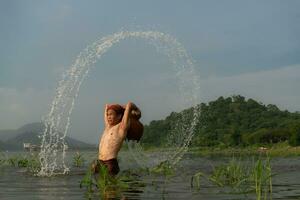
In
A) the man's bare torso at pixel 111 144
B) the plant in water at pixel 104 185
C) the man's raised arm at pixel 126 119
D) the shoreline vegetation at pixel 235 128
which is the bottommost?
the plant in water at pixel 104 185

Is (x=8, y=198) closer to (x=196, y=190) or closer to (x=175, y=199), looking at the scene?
(x=175, y=199)

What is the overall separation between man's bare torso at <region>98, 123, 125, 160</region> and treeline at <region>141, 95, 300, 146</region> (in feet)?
216

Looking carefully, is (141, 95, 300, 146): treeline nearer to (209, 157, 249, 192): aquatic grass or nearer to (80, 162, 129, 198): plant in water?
(209, 157, 249, 192): aquatic grass

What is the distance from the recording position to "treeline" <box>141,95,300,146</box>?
85188mm

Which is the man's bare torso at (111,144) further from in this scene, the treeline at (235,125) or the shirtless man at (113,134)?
the treeline at (235,125)

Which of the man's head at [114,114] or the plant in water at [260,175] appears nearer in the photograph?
the plant in water at [260,175]

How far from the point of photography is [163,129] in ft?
376

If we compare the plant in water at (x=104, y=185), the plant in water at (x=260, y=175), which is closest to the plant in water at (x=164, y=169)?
the plant in water at (x=104, y=185)

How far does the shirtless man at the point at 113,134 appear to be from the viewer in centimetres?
1191

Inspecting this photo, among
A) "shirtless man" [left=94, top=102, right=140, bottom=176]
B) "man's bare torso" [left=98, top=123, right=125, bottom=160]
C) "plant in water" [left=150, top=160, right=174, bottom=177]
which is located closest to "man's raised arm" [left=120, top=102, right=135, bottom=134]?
"shirtless man" [left=94, top=102, right=140, bottom=176]

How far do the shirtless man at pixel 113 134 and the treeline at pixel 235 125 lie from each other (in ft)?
216

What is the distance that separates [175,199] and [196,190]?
1704mm

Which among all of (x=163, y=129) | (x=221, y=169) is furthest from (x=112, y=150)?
(x=163, y=129)

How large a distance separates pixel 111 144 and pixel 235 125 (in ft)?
358
